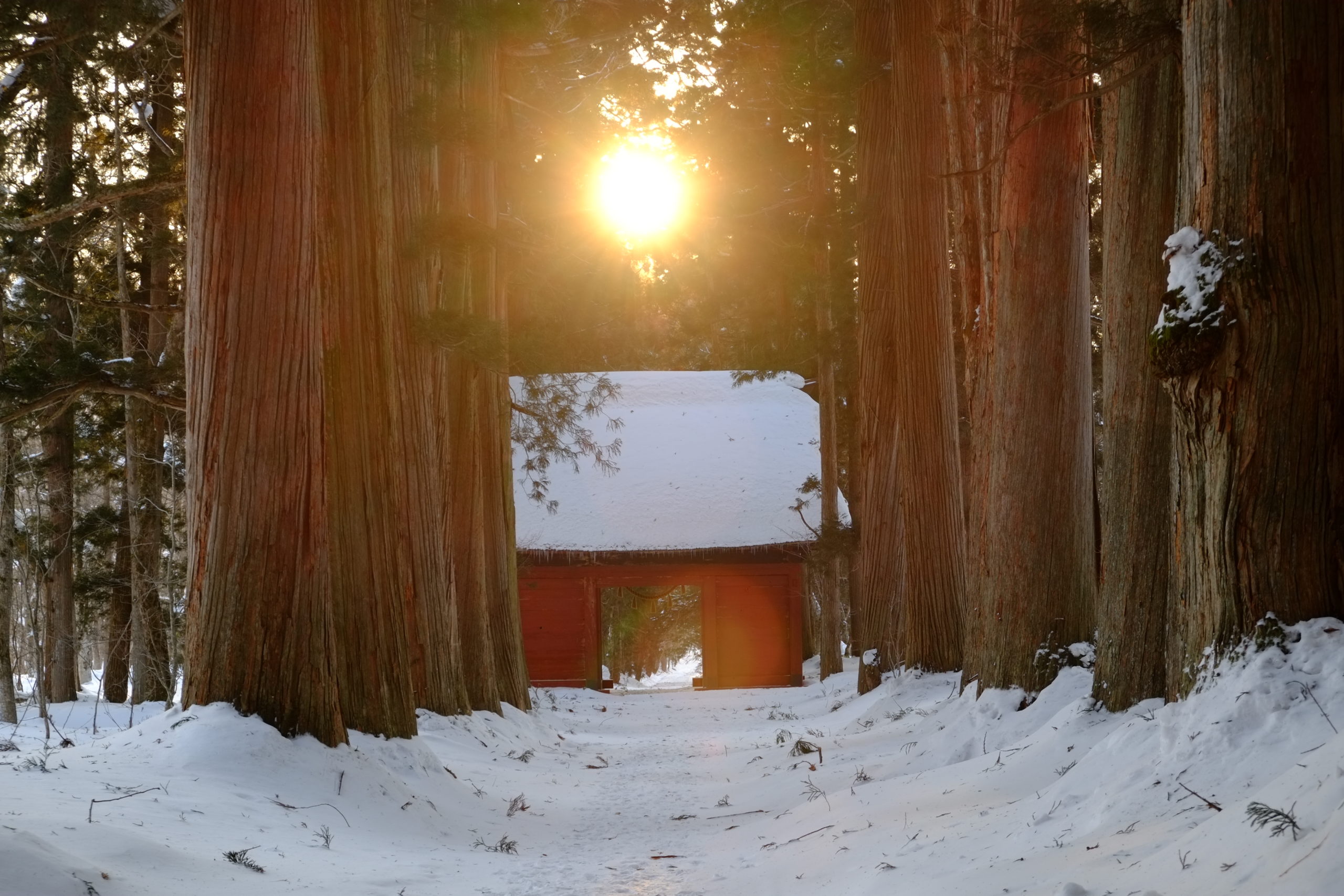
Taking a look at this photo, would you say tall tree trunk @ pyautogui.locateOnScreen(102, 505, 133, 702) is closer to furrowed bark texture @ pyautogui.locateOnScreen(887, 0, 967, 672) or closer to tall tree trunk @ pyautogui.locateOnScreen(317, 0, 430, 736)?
tall tree trunk @ pyautogui.locateOnScreen(317, 0, 430, 736)

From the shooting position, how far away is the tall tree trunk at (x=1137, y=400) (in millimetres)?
5730

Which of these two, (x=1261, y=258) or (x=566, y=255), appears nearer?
(x=1261, y=258)

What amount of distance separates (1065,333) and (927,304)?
4.45 meters

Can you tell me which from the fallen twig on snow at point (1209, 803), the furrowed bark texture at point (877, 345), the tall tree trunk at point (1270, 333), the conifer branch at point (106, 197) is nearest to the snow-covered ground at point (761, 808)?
the fallen twig on snow at point (1209, 803)

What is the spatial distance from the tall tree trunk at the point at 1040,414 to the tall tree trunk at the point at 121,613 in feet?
46.1

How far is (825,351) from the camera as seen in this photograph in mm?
19891

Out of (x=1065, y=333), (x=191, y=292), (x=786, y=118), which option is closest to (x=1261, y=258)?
(x=1065, y=333)

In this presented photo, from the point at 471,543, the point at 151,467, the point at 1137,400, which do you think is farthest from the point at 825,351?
the point at 1137,400

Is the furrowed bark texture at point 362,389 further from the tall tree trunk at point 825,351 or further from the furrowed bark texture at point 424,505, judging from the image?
the tall tree trunk at point 825,351

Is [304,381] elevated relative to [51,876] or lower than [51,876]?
elevated

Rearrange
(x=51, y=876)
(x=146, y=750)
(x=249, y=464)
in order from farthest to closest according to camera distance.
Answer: (x=249, y=464), (x=146, y=750), (x=51, y=876)

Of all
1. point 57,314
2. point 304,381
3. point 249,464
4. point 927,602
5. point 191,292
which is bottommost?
point 927,602

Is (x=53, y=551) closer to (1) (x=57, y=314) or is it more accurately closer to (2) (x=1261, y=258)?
(1) (x=57, y=314)

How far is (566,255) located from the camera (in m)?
15.3
